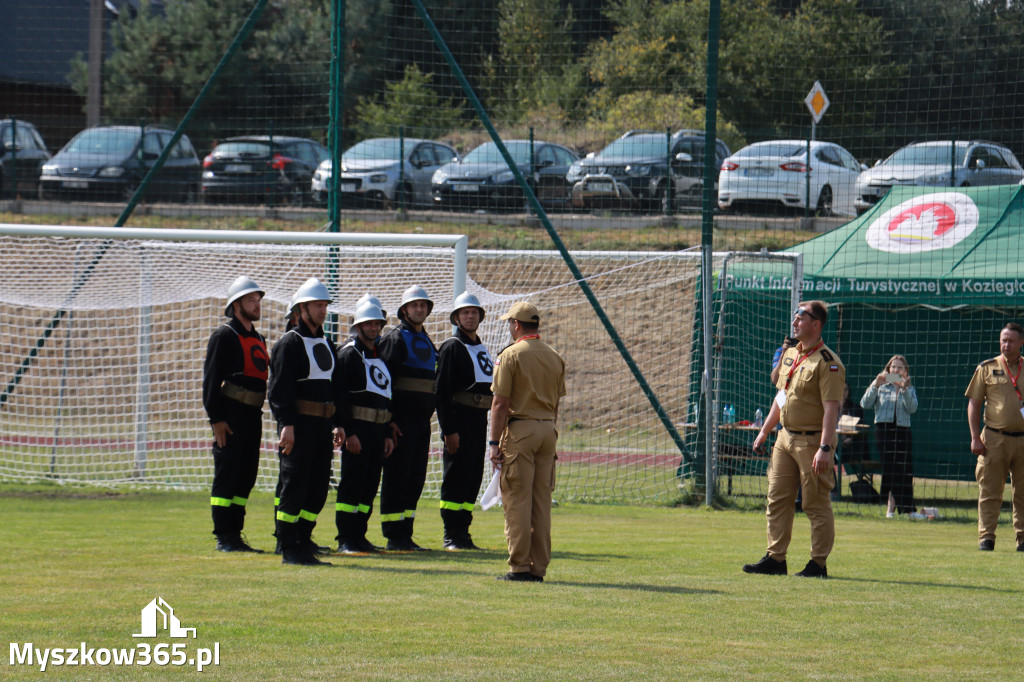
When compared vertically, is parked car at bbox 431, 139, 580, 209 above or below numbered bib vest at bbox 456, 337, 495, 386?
above

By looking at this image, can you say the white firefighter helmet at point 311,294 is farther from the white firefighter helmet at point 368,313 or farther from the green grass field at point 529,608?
the green grass field at point 529,608

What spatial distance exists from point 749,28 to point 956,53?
377 cm

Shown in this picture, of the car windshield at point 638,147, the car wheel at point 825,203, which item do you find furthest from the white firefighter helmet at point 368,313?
the car wheel at point 825,203

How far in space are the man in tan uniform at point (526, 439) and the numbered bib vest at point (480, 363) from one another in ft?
5.47

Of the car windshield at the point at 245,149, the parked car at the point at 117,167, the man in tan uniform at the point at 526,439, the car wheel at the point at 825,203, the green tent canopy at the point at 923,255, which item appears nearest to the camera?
the man in tan uniform at the point at 526,439

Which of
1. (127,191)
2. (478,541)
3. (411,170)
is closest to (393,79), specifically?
(411,170)

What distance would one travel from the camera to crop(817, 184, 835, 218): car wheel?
18.3 metres

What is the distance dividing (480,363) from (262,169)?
42.5ft

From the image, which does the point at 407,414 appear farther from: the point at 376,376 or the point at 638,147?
the point at 638,147

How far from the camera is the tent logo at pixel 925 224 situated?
16266 millimetres

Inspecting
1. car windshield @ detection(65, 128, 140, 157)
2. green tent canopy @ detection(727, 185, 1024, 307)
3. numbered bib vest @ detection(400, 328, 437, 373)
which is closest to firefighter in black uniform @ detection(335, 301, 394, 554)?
numbered bib vest @ detection(400, 328, 437, 373)

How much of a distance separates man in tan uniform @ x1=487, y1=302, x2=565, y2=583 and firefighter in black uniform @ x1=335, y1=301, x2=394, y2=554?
1642 millimetres

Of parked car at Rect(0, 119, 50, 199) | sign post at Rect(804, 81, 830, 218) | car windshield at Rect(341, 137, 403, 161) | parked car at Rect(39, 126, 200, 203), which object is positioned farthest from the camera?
parked car at Rect(0, 119, 50, 199)

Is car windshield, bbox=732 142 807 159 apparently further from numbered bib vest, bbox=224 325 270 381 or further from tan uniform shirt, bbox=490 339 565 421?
tan uniform shirt, bbox=490 339 565 421
